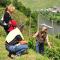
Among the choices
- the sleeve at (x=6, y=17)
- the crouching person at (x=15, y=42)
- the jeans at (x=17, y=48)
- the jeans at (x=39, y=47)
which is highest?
the sleeve at (x=6, y=17)

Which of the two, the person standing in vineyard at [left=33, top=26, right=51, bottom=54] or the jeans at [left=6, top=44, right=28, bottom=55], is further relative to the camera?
the person standing in vineyard at [left=33, top=26, right=51, bottom=54]

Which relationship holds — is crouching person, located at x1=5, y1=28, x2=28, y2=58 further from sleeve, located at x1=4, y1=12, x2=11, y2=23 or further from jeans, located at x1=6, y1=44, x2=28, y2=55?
sleeve, located at x1=4, y1=12, x2=11, y2=23

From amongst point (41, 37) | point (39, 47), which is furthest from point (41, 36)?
point (39, 47)

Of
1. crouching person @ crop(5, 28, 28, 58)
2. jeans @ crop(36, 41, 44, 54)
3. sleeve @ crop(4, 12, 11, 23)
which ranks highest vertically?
sleeve @ crop(4, 12, 11, 23)

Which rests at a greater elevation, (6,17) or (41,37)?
(6,17)

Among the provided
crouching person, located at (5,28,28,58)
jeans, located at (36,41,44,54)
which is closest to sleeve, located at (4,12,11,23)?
crouching person, located at (5,28,28,58)

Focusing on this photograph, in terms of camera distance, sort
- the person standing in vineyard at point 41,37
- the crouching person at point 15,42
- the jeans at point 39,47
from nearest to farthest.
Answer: the crouching person at point 15,42 < the person standing in vineyard at point 41,37 < the jeans at point 39,47

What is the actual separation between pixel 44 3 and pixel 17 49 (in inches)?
3296

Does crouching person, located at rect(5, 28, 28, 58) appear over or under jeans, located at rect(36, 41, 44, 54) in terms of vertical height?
over

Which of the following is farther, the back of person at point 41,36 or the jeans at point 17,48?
the back of person at point 41,36

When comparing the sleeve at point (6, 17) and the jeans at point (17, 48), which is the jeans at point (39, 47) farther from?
the sleeve at point (6, 17)

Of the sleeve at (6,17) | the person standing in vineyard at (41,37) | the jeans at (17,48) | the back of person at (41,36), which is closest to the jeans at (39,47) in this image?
the person standing in vineyard at (41,37)

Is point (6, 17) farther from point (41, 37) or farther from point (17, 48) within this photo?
point (17, 48)

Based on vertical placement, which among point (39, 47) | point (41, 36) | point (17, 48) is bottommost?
point (39, 47)
